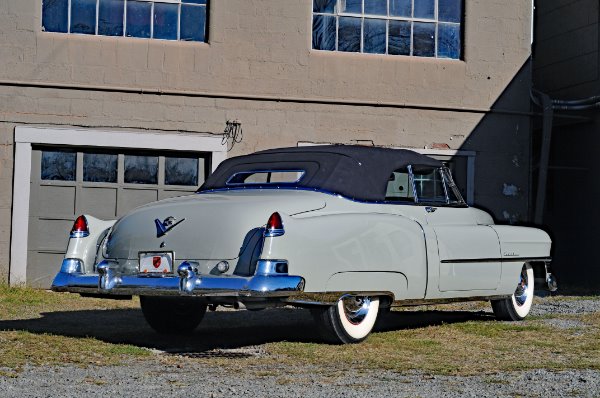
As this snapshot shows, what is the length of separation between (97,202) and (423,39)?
521 cm

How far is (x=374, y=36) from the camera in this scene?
14852mm

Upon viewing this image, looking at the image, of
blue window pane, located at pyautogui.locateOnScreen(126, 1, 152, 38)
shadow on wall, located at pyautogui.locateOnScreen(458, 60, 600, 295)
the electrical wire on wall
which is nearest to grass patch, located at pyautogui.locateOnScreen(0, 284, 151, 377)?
the electrical wire on wall

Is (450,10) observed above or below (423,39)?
above

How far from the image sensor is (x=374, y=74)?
1469cm

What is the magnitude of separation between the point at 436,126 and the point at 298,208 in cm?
786

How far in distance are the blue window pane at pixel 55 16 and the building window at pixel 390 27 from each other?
3.44 meters

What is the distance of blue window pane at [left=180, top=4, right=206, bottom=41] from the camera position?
14.2m

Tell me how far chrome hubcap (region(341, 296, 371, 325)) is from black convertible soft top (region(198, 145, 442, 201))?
77 cm

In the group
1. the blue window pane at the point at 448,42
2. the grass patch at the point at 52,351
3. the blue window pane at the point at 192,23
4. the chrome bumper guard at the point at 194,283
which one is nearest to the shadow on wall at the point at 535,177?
the blue window pane at the point at 448,42

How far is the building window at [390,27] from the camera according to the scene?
14.7 m

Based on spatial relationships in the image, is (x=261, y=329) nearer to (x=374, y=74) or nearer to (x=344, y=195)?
(x=344, y=195)

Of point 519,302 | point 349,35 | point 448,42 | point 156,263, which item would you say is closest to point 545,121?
point 448,42

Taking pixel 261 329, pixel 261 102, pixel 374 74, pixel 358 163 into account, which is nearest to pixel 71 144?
pixel 261 102

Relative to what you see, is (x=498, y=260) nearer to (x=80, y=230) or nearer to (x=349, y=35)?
(x=80, y=230)
